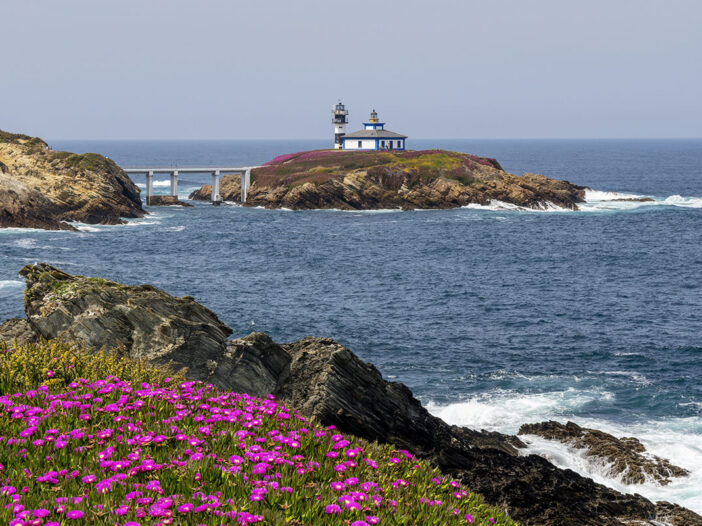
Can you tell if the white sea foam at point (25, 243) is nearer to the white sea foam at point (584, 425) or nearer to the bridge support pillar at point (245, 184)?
the white sea foam at point (584, 425)

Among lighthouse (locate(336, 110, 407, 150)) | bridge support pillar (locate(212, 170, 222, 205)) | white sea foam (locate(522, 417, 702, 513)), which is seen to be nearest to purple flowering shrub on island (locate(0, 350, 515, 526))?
white sea foam (locate(522, 417, 702, 513))

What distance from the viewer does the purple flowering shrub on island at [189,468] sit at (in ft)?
26.7

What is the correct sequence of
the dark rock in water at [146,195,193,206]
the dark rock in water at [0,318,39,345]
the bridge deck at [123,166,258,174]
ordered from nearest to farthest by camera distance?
the dark rock in water at [0,318,39,345], the bridge deck at [123,166,258,174], the dark rock in water at [146,195,193,206]

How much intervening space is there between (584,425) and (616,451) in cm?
422

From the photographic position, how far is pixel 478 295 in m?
62.8

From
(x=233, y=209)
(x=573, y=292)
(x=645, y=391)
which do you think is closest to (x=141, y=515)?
(x=645, y=391)

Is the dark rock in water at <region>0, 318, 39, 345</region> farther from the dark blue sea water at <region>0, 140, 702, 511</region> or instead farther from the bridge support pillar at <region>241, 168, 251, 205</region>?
the bridge support pillar at <region>241, 168, 251, 205</region>

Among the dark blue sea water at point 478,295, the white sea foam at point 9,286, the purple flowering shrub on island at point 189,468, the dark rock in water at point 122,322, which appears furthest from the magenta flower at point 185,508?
the white sea foam at point 9,286

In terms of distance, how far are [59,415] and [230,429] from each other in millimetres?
2655

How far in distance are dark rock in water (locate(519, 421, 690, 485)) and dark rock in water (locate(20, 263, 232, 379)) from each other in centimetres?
1685

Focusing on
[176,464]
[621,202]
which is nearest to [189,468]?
[176,464]

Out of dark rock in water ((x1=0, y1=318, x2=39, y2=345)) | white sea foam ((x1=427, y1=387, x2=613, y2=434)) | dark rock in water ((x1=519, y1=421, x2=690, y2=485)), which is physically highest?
dark rock in water ((x1=0, y1=318, x2=39, y2=345))

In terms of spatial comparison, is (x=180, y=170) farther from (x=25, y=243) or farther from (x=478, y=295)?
(x=478, y=295)

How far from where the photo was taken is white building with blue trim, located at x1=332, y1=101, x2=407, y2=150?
6604 inches
